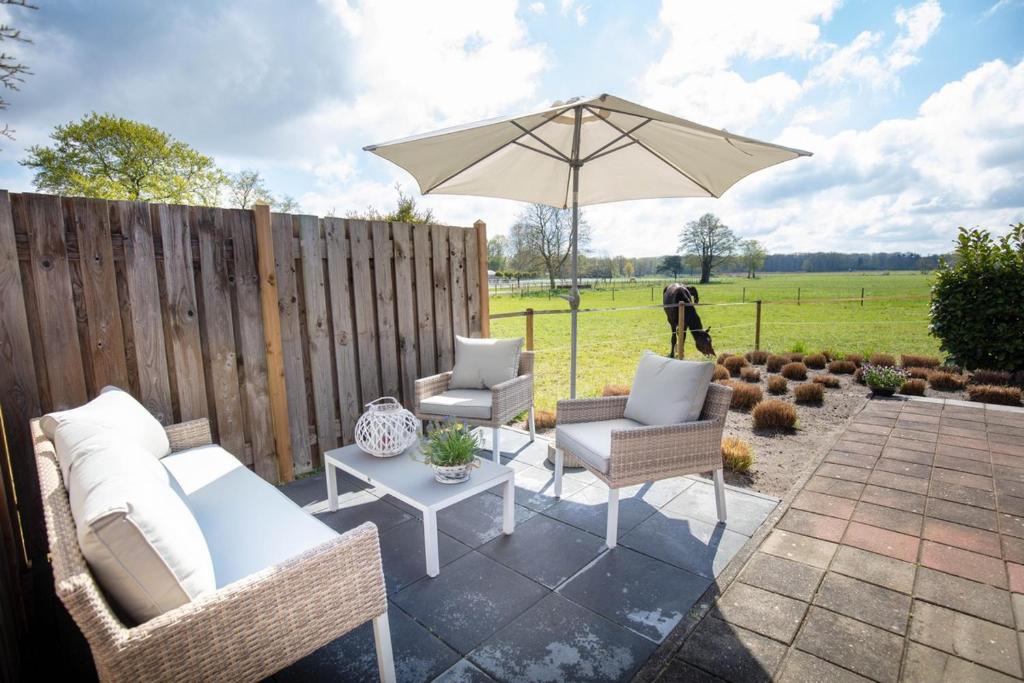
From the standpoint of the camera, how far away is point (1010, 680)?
58.2 inches

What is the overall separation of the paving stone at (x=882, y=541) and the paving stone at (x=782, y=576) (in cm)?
40

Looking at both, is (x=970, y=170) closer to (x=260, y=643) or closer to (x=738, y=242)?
(x=260, y=643)

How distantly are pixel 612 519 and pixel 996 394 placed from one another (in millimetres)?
4893

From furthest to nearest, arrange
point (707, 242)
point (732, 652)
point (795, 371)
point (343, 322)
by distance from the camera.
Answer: point (707, 242)
point (795, 371)
point (343, 322)
point (732, 652)

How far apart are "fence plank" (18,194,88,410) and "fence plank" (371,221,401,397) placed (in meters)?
1.81

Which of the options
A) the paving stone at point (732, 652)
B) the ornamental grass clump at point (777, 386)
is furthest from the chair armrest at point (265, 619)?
the ornamental grass clump at point (777, 386)

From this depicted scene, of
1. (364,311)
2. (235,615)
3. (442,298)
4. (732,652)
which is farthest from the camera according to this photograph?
(442,298)

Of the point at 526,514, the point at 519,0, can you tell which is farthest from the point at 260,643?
the point at 519,0

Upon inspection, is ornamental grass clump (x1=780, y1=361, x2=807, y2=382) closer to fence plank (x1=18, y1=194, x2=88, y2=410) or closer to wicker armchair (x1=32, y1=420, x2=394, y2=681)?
wicker armchair (x1=32, y1=420, x2=394, y2=681)

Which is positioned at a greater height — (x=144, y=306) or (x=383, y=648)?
(x=144, y=306)

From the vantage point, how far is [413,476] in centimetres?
225

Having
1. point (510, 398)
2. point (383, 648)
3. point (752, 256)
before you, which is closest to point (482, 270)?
point (510, 398)

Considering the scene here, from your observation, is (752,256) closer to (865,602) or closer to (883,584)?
(883,584)

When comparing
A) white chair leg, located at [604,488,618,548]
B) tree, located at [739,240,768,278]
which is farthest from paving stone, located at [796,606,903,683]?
tree, located at [739,240,768,278]
